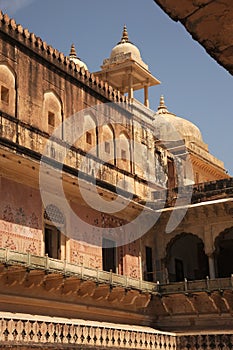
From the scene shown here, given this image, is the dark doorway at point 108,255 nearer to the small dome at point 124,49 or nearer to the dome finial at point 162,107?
the small dome at point 124,49

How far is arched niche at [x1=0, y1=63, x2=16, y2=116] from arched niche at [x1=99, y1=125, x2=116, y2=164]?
393 cm

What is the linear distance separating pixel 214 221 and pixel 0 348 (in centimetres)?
879

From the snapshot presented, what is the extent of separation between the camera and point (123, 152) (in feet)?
58.0

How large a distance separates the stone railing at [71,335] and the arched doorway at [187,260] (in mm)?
3933

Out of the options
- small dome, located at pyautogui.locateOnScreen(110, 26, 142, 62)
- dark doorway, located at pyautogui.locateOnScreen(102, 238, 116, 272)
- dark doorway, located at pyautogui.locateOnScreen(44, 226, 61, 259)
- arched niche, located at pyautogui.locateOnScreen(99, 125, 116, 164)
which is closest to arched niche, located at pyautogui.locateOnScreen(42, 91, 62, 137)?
arched niche, located at pyautogui.locateOnScreen(99, 125, 116, 164)

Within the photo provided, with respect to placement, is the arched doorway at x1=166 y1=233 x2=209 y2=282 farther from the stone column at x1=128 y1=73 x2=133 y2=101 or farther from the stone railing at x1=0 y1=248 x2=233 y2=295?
the stone column at x1=128 y1=73 x2=133 y2=101

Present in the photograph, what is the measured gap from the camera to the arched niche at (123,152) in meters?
17.3

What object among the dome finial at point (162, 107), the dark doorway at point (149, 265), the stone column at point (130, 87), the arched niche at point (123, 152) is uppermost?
the dome finial at point (162, 107)

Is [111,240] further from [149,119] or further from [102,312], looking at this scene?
[149,119]

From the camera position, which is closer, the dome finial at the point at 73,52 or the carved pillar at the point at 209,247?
the carved pillar at the point at 209,247

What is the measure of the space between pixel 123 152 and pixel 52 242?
5.02 metres

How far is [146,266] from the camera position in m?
17.1

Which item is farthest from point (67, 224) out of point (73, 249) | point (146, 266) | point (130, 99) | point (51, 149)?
point (130, 99)

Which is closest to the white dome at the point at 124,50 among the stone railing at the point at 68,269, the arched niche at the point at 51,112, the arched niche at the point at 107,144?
the arched niche at the point at 107,144
